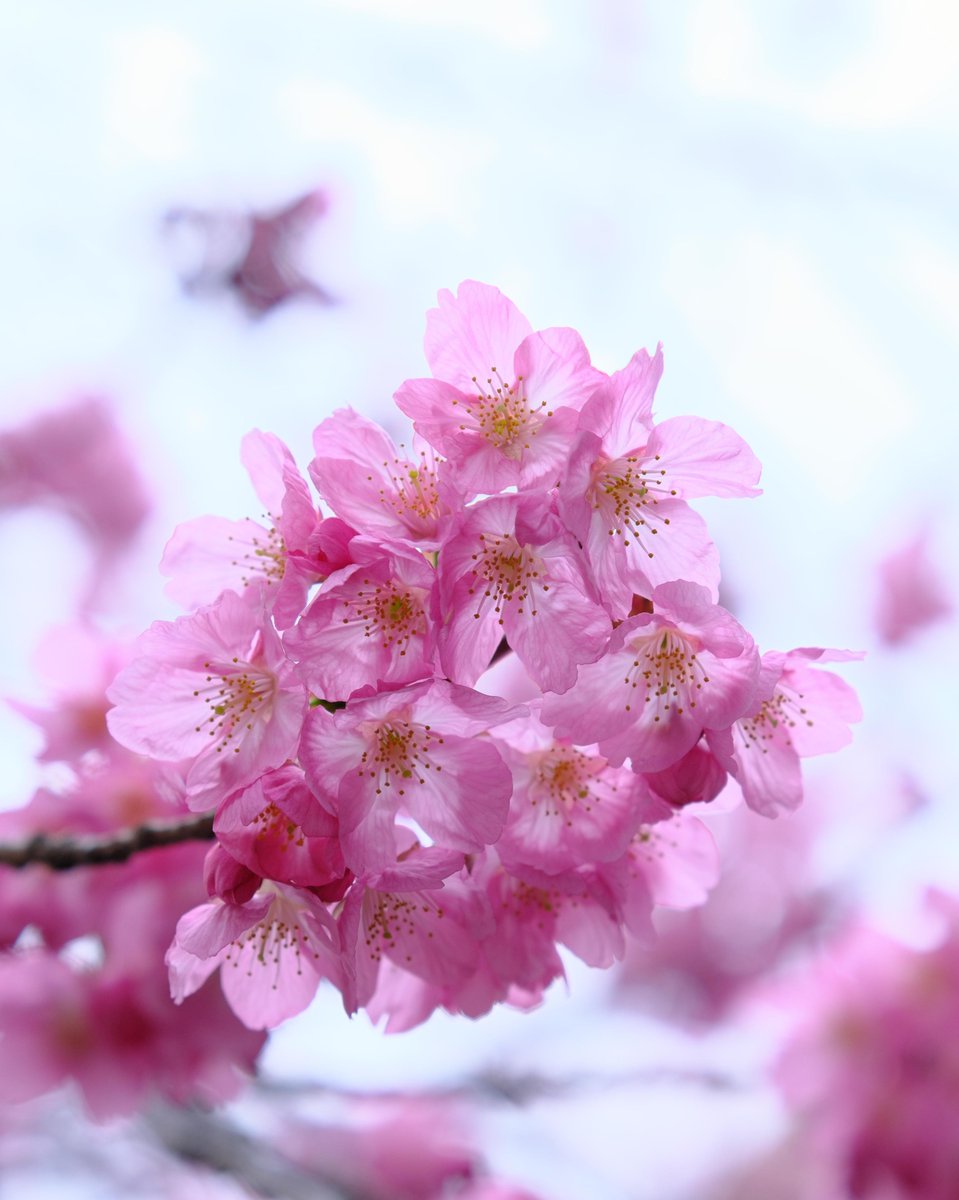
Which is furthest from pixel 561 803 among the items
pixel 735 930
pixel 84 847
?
pixel 735 930

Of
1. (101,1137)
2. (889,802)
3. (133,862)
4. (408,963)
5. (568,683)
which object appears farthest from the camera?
(889,802)

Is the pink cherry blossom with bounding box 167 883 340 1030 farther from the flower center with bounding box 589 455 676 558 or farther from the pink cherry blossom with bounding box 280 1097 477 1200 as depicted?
the pink cherry blossom with bounding box 280 1097 477 1200

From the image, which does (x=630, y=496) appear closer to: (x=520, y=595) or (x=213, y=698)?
(x=520, y=595)

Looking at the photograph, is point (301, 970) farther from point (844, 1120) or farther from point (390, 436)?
point (844, 1120)

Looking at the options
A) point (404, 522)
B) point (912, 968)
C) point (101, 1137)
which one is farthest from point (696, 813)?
point (101, 1137)

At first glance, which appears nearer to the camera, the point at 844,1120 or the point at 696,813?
the point at 696,813

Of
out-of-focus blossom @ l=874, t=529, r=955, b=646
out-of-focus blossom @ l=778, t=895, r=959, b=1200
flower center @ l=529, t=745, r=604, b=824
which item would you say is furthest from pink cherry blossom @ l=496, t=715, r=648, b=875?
out-of-focus blossom @ l=874, t=529, r=955, b=646
